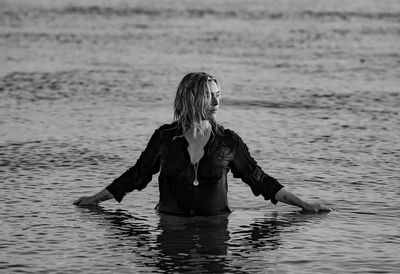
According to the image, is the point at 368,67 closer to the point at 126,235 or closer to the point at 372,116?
the point at 372,116

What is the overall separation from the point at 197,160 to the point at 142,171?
546 mm

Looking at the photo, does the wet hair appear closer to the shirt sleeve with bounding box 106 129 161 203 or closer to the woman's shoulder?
the woman's shoulder

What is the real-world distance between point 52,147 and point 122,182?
384 centimetres

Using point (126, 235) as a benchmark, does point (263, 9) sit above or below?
above

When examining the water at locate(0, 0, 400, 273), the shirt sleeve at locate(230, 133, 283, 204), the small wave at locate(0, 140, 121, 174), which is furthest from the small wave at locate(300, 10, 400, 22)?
the shirt sleeve at locate(230, 133, 283, 204)

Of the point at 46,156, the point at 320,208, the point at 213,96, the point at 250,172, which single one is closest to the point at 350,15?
the point at 46,156

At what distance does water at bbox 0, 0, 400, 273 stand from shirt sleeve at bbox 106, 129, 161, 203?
0.30 m

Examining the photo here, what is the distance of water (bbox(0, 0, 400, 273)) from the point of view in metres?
8.88

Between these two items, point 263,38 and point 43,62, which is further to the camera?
point 263,38

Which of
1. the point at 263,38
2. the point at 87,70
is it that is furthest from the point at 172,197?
the point at 263,38

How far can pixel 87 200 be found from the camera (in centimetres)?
1026

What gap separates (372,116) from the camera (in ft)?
53.0

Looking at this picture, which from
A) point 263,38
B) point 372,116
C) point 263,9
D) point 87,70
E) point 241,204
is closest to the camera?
point 241,204

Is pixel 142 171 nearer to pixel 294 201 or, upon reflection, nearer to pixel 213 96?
pixel 213 96
